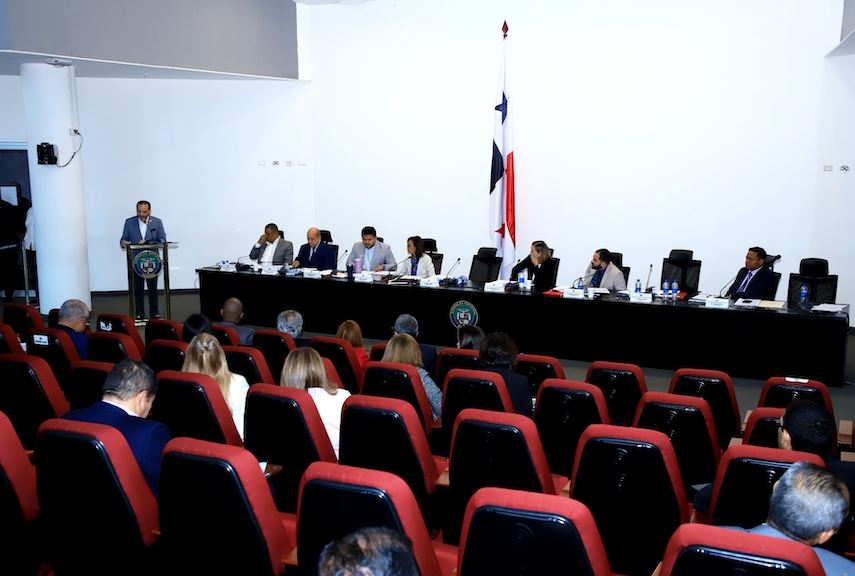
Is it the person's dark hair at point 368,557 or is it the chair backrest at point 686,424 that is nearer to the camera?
the person's dark hair at point 368,557

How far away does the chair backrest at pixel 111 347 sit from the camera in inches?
188

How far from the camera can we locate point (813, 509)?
1888 mm

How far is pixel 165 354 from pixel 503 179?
5.92m

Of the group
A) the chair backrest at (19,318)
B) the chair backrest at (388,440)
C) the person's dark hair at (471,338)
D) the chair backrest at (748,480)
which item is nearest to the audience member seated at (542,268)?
the person's dark hair at (471,338)

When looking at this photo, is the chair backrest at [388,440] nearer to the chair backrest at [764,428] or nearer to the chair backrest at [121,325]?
the chair backrest at [764,428]

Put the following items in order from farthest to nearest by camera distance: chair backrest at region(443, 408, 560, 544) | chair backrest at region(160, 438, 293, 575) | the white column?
the white column
chair backrest at region(443, 408, 560, 544)
chair backrest at region(160, 438, 293, 575)

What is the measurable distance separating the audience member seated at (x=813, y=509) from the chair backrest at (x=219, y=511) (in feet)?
4.60

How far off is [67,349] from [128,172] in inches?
291

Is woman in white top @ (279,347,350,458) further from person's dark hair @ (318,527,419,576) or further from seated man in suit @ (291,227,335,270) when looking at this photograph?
seated man in suit @ (291,227,335,270)

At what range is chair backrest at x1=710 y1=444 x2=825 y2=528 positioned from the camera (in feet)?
7.79

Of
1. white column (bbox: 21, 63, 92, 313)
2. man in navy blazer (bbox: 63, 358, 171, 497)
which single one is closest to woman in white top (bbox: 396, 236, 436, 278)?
white column (bbox: 21, 63, 92, 313)

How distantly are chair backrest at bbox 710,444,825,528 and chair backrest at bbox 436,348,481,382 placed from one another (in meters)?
2.10

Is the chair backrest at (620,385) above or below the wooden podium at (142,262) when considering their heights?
below

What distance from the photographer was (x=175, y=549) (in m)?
2.43
